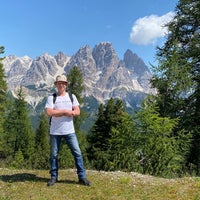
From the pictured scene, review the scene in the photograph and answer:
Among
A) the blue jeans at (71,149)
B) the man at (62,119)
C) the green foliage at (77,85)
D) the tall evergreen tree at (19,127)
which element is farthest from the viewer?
the tall evergreen tree at (19,127)

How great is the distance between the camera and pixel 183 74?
1867 cm

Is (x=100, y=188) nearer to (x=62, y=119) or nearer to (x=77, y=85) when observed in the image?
(x=62, y=119)

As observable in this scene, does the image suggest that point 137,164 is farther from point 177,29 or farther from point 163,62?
point 177,29

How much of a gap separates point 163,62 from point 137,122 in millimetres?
4239

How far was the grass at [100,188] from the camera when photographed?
985 centimetres

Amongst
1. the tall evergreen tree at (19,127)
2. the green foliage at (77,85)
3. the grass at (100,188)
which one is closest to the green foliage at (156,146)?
the grass at (100,188)

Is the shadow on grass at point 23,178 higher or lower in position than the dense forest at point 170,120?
lower

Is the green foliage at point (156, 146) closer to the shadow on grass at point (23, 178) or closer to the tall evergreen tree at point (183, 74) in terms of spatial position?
the tall evergreen tree at point (183, 74)

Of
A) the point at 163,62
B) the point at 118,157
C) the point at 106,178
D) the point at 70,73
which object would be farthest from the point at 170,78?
the point at 70,73

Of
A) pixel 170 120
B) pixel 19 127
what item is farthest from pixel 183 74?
pixel 19 127

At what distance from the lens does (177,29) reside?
2272 centimetres

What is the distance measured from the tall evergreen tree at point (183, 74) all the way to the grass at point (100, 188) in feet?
19.5

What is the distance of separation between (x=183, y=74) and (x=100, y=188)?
32.6 feet

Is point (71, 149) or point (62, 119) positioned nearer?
point (62, 119)
